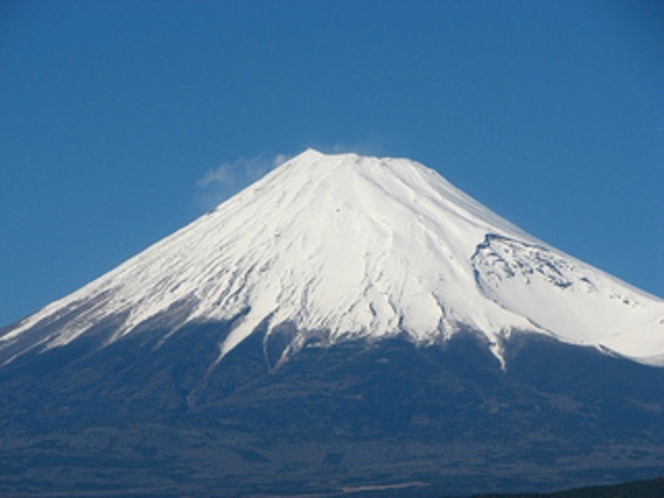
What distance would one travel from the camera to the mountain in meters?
122

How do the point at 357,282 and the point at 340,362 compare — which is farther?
the point at 357,282

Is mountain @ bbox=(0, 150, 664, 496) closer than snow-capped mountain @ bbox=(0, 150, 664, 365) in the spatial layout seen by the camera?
Yes

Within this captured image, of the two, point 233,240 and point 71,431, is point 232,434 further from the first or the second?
point 233,240

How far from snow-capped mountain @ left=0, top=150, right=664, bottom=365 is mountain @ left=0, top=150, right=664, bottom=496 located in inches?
9.7

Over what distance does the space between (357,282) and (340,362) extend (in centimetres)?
1233

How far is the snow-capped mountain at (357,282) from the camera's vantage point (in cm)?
14450

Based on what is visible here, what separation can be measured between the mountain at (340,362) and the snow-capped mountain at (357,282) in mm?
246

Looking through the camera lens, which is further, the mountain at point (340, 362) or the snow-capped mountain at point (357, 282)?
the snow-capped mountain at point (357, 282)

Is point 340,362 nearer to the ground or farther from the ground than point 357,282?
nearer to the ground

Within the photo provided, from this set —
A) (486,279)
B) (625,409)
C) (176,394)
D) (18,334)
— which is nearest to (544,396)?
(625,409)

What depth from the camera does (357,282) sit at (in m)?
149

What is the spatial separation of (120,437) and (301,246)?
1350 inches

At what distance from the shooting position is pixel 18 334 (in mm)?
156125

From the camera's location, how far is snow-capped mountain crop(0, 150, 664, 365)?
14450 centimetres
